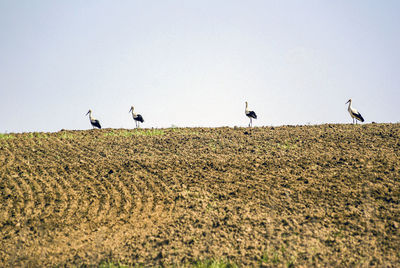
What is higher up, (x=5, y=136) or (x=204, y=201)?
(x=5, y=136)

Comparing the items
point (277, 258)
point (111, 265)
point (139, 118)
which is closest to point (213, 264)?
point (277, 258)

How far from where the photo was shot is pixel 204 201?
11789 mm

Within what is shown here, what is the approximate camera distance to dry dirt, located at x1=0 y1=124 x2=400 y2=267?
9008 millimetres

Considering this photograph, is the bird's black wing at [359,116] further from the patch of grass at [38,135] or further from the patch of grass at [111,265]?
the patch of grass at [111,265]

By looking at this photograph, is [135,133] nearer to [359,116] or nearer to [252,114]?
[252,114]

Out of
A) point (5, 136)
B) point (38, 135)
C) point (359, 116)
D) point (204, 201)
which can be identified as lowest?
point (204, 201)

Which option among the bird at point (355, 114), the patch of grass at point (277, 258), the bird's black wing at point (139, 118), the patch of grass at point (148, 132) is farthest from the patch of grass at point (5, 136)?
the bird at point (355, 114)

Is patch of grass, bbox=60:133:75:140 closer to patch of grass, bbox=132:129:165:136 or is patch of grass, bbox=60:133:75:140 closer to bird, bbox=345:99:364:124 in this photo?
patch of grass, bbox=132:129:165:136

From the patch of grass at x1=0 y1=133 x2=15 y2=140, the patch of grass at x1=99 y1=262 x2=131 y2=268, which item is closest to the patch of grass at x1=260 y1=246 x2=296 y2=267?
A: the patch of grass at x1=99 y1=262 x2=131 y2=268

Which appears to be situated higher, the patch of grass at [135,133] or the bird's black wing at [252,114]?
the bird's black wing at [252,114]

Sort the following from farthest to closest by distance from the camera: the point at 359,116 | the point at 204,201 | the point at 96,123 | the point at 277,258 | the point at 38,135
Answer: the point at 96,123, the point at 359,116, the point at 38,135, the point at 204,201, the point at 277,258

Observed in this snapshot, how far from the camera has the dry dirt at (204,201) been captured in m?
9.01

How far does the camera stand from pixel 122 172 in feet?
49.5

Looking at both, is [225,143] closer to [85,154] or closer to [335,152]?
[335,152]
